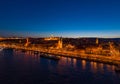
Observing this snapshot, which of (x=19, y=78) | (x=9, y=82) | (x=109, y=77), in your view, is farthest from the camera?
(x=109, y=77)

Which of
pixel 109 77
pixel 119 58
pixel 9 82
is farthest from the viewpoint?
pixel 119 58

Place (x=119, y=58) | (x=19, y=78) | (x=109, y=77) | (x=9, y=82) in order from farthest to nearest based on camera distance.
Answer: (x=119, y=58) → (x=109, y=77) → (x=19, y=78) → (x=9, y=82)

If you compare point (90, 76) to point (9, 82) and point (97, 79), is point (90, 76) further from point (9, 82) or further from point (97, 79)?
point (9, 82)

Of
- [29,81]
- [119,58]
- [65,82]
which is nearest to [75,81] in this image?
[65,82]

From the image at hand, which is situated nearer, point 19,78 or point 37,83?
point 37,83

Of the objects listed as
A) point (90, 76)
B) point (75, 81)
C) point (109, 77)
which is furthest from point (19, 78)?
point (109, 77)

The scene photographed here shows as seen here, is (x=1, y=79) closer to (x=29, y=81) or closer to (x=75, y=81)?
(x=29, y=81)

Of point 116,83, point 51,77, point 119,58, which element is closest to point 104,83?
point 116,83

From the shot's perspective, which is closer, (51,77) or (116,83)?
(116,83)

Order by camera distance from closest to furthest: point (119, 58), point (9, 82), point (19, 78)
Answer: point (9, 82), point (19, 78), point (119, 58)
